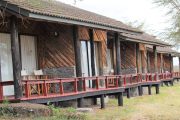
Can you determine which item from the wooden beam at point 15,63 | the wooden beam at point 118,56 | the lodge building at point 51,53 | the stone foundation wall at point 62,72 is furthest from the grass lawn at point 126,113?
the stone foundation wall at point 62,72

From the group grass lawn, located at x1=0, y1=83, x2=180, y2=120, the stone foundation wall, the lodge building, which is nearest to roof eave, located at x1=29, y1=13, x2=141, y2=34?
the lodge building

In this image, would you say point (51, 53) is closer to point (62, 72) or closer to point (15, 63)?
point (62, 72)

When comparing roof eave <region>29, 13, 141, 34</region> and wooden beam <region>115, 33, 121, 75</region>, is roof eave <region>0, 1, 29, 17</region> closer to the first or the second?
roof eave <region>29, 13, 141, 34</region>

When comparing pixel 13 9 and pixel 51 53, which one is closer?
pixel 13 9

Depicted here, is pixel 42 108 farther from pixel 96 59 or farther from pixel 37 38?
pixel 96 59

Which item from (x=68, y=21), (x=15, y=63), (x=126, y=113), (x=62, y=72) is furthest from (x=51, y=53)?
(x=15, y=63)

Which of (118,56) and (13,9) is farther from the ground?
(13,9)

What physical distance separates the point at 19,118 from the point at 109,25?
9261 mm

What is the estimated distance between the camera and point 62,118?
1343 cm

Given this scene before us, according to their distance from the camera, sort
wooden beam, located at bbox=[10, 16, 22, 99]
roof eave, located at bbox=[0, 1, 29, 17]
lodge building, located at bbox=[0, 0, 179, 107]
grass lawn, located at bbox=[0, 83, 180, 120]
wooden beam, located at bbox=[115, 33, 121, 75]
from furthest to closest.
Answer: wooden beam, located at bbox=[115, 33, 121, 75]
lodge building, located at bbox=[0, 0, 179, 107]
wooden beam, located at bbox=[10, 16, 22, 99]
roof eave, located at bbox=[0, 1, 29, 17]
grass lawn, located at bbox=[0, 83, 180, 120]

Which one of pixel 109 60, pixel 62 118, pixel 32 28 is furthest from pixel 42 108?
pixel 109 60

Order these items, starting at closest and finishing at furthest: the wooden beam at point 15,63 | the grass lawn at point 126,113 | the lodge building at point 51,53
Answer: the grass lawn at point 126,113
the wooden beam at point 15,63
the lodge building at point 51,53

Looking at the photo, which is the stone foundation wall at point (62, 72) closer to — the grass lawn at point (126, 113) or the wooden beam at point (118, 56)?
the grass lawn at point (126, 113)

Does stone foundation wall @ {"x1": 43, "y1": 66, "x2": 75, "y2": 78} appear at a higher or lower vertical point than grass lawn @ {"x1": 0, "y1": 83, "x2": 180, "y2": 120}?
higher
